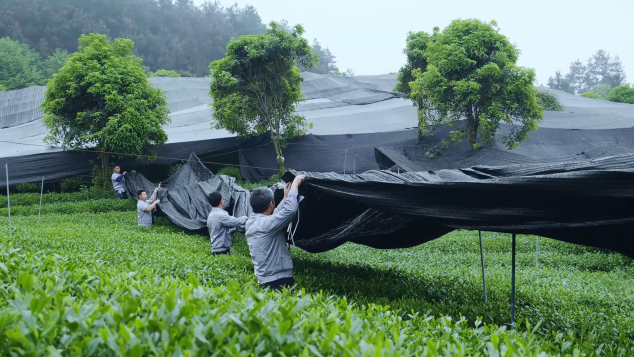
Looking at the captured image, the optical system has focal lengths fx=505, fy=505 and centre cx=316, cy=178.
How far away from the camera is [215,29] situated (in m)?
58.1

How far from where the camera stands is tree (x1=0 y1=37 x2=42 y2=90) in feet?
125

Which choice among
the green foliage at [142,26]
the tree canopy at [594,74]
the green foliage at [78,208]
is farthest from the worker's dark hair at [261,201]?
the tree canopy at [594,74]

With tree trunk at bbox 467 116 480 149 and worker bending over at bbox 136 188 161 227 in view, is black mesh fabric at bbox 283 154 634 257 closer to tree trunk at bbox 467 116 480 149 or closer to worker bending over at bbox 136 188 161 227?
worker bending over at bbox 136 188 161 227

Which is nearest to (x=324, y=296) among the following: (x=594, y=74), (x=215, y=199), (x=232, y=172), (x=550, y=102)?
(x=215, y=199)

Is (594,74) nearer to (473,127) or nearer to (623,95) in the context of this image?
(623,95)

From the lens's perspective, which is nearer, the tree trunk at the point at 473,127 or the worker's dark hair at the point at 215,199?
the worker's dark hair at the point at 215,199

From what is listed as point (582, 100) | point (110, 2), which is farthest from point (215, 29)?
point (582, 100)

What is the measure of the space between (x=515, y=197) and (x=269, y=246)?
2.33 metres

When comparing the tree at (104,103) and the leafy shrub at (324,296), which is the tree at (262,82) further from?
the leafy shrub at (324,296)

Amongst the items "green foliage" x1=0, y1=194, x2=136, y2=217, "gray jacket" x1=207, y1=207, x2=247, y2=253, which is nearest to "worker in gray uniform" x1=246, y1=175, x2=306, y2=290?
"gray jacket" x1=207, y1=207, x2=247, y2=253

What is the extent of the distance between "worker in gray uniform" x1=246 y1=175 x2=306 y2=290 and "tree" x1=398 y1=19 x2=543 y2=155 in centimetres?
1320

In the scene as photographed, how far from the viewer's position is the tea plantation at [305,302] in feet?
6.34

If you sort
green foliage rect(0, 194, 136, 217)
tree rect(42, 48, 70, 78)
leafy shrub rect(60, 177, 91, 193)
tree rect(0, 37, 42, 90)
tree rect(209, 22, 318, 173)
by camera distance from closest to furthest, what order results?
green foliage rect(0, 194, 136, 217) < tree rect(209, 22, 318, 173) < leafy shrub rect(60, 177, 91, 193) < tree rect(0, 37, 42, 90) < tree rect(42, 48, 70, 78)

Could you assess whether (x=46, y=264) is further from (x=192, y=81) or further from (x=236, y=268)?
(x=192, y=81)
